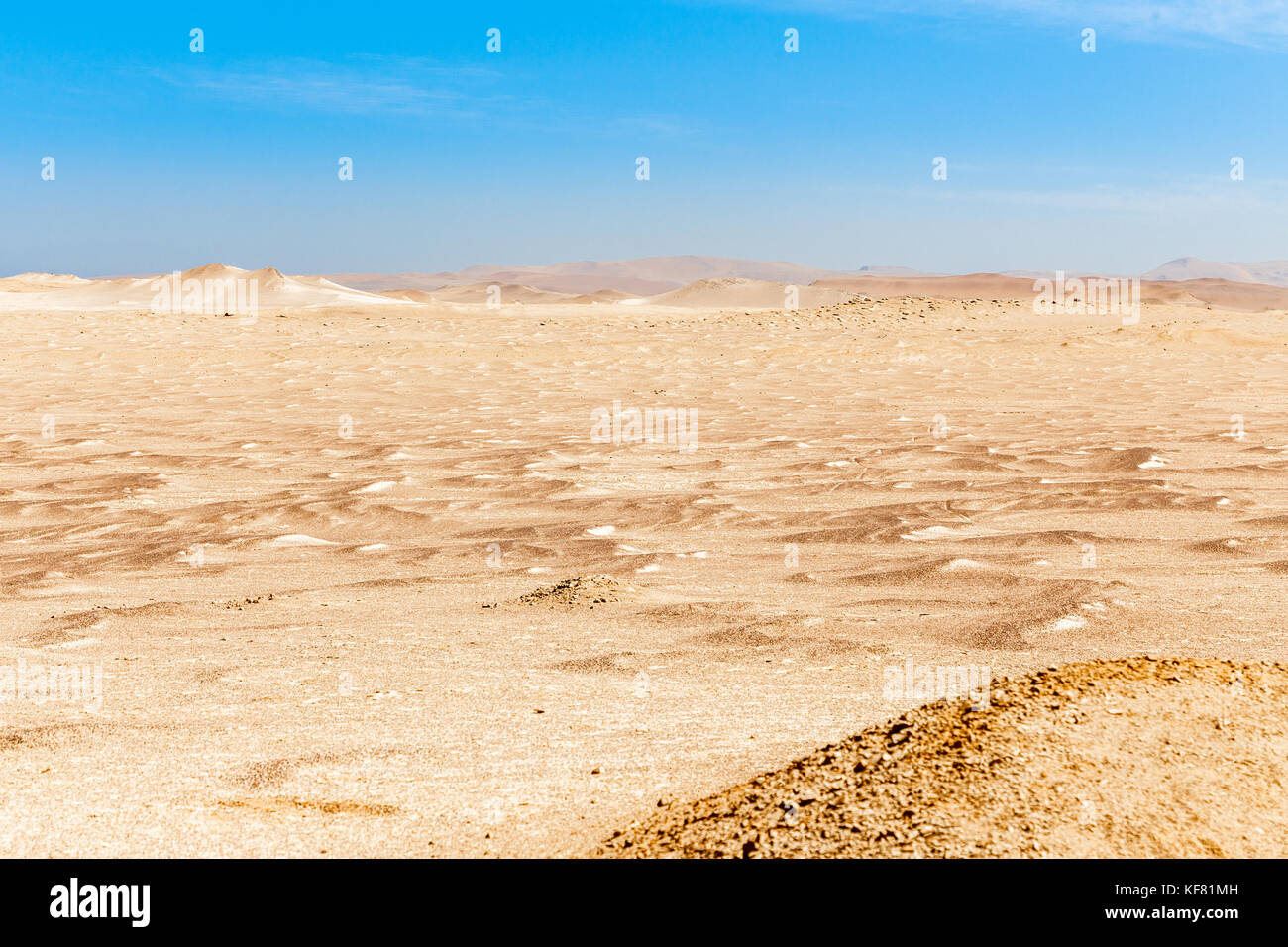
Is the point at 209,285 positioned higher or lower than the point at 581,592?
higher

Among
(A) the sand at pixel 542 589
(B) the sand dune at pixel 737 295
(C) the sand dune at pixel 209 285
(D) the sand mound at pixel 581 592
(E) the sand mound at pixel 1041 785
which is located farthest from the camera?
(B) the sand dune at pixel 737 295

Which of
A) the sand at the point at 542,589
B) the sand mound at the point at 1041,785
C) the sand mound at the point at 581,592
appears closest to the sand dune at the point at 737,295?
the sand at the point at 542,589

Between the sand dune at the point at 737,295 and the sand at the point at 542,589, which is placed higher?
the sand dune at the point at 737,295

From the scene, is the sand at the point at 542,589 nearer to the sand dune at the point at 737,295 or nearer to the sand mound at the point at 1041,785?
the sand mound at the point at 1041,785

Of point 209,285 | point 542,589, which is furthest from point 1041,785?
Result: point 209,285

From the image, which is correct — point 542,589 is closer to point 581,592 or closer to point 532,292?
point 581,592
